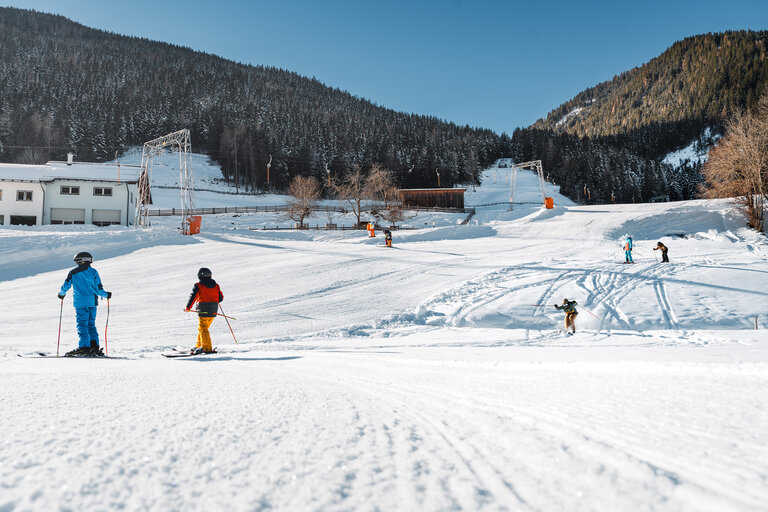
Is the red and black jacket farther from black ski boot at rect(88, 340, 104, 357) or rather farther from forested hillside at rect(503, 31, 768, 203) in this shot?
forested hillside at rect(503, 31, 768, 203)

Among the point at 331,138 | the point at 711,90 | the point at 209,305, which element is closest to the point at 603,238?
the point at 209,305

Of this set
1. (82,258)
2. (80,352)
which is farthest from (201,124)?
(80,352)

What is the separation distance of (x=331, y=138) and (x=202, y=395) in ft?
334

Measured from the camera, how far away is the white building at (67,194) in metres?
37.8

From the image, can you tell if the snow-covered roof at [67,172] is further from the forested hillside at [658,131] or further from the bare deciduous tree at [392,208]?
the forested hillside at [658,131]

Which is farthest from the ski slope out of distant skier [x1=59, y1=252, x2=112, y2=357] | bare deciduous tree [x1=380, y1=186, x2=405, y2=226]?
bare deciduous tree [x1=380, y1=186, x2=405, y2=226]

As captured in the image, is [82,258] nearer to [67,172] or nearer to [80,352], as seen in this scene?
[80,352]

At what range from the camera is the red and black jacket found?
302 inches

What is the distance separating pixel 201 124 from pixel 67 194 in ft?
251

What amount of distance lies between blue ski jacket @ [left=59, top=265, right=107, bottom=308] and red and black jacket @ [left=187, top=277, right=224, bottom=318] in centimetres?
156

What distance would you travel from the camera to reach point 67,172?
40281mm

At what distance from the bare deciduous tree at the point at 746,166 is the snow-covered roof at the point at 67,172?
189 feet

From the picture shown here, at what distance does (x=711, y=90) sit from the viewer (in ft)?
506

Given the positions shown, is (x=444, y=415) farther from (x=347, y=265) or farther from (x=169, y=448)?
(x=347, y=265)
